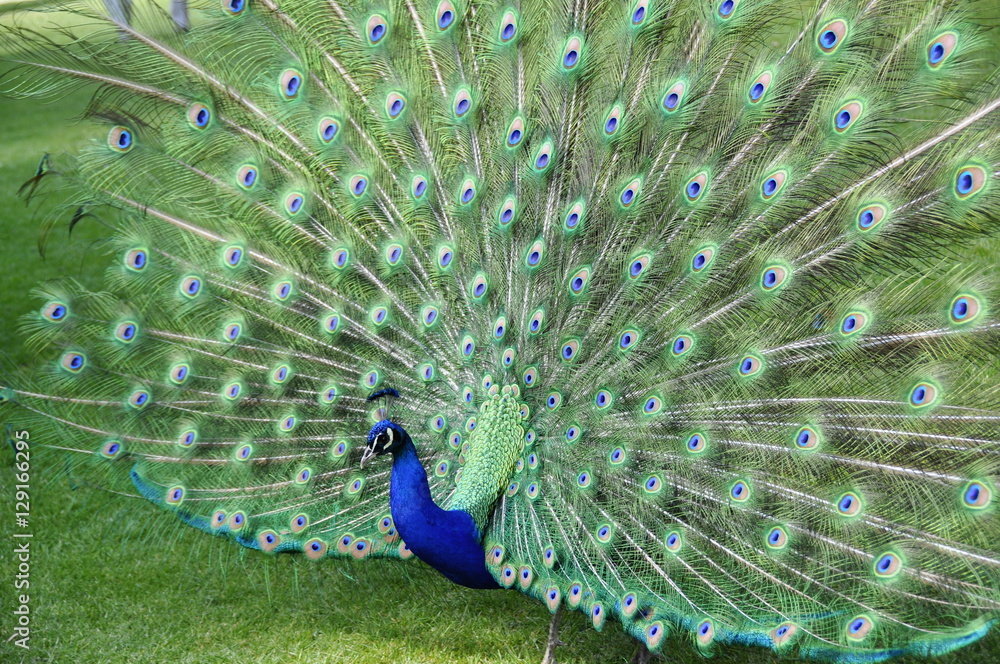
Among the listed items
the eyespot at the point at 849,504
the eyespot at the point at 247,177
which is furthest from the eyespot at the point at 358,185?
the eyespot at the point at 849,504

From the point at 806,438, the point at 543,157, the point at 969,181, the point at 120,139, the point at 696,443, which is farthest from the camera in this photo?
the point at 120,139

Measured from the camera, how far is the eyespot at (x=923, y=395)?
2830mm

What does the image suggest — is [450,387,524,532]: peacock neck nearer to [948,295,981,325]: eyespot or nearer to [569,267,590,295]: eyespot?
[569,267,590,295]: eyespot

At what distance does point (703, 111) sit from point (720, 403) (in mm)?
1001

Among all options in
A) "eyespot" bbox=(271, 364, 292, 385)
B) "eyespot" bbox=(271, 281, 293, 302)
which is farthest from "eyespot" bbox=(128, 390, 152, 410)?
"eyespot" bbox=(271, 281, 293, 302)

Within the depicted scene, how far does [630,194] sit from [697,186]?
0.78 feet

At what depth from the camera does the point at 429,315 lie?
3.58 meters

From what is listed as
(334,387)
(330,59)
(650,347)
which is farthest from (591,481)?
(330,59)

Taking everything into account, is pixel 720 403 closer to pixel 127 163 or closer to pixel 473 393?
pixel 473 393

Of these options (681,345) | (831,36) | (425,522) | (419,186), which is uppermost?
(831,36)

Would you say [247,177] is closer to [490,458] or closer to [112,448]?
[112,448]

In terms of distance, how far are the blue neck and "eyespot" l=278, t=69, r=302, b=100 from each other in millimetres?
1397

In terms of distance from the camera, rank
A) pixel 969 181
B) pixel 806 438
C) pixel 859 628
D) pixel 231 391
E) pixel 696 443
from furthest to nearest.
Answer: pixel 231 391 < pixel 696 443 < pixel 806 438 < pixel 859 628 < pixel 969 181

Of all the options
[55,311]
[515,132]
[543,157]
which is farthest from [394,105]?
[55,311]
